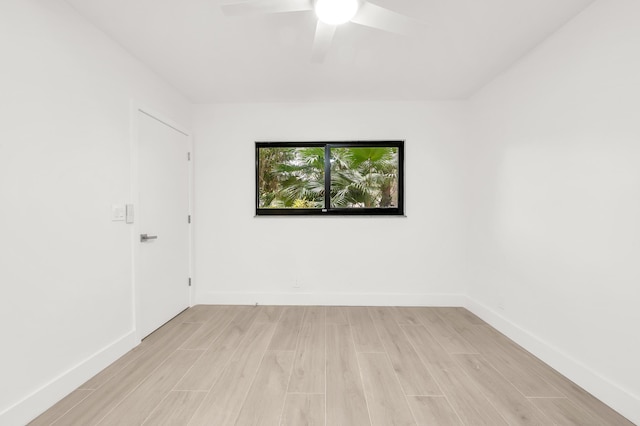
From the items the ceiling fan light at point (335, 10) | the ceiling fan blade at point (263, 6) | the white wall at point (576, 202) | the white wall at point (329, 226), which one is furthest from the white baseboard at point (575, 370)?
the ceiling fan blade at point (263, 6)

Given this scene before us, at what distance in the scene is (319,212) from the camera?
11.1 feet

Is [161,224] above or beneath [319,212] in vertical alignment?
beneath

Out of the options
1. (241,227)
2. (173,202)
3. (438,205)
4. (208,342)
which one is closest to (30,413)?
(208,342)

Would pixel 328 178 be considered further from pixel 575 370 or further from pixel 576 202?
pixel 575 370

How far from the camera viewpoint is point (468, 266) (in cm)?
327

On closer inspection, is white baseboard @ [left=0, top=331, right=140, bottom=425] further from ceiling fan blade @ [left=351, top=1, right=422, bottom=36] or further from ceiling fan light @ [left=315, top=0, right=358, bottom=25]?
ceiling fan blade @ [left=351, top=1, right=422, bottom=36]

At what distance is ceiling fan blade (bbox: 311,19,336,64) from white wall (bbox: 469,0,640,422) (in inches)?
68.2

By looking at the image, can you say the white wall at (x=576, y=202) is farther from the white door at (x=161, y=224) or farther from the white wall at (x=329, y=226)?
the white door at (x=161, y=224)

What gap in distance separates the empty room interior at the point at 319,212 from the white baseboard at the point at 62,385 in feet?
0.04

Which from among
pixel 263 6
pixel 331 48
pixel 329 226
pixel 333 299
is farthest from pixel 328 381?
pixel 331 48

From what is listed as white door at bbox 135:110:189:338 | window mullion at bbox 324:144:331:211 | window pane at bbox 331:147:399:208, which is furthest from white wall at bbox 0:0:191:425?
window pane at bbox 331:147:399:208

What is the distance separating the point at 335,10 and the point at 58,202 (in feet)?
6.63

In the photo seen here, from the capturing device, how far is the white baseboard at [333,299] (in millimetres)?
3293

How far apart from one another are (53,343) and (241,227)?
1.94m
